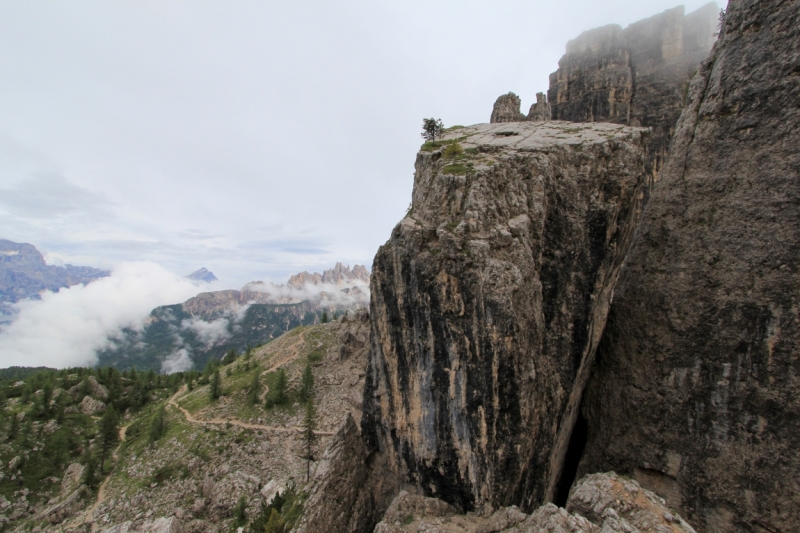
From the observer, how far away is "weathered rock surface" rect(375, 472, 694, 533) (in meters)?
13.9

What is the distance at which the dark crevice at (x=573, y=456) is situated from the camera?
24078mm

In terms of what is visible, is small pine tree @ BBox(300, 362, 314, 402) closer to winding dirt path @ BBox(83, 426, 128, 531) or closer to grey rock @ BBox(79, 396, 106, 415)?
winding dirt path @ BBox(83, 426, 128, 531)

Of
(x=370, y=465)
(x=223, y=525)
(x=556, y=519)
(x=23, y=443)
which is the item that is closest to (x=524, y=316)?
(x=556, y=519)

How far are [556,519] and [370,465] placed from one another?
1299 cm

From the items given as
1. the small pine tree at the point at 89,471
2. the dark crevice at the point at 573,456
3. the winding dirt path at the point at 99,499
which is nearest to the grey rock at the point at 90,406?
the small pine tree at the point at 89,471

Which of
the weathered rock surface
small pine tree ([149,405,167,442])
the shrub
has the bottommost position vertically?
small pine tree ([149,405,167,442])

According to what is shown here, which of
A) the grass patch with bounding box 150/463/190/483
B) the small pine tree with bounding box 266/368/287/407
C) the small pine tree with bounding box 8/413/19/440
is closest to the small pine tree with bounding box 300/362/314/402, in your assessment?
the small pine tree with bounding box 266/368/287/407

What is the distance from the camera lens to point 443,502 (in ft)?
59.8

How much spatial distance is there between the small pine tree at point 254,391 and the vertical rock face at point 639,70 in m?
83.1

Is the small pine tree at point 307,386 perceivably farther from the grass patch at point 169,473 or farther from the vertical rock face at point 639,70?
the vertical rock face at point 639,70

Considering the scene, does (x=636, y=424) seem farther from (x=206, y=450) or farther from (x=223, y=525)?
(x=206, y=450)

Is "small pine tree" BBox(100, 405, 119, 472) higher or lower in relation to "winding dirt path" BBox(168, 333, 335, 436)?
lower

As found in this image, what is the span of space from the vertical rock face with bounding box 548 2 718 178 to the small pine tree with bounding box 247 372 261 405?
8306 centimetres

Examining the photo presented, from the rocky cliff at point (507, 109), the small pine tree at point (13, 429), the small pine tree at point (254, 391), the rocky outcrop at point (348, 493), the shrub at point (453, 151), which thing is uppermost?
the rocky cliff at point (507, 109)
